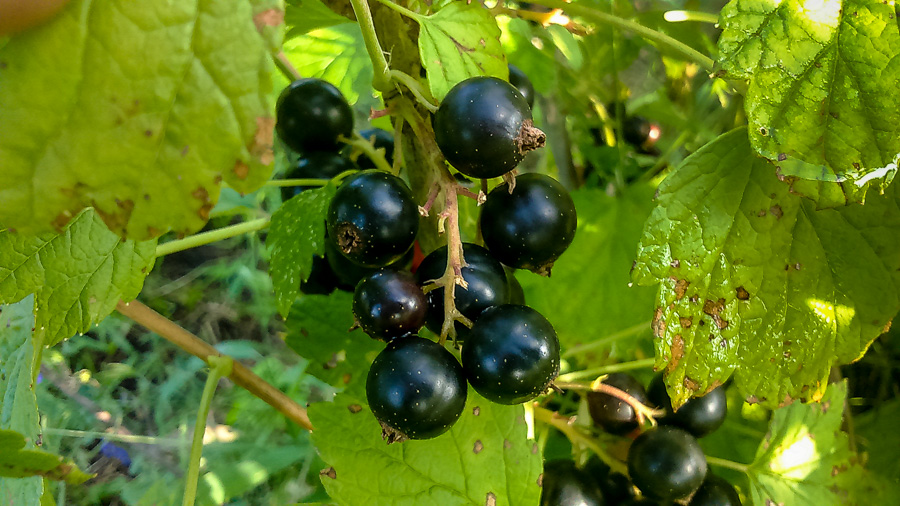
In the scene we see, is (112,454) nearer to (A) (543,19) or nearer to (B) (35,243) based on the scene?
(B) (35,243)

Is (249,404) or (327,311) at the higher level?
A: (327,311)

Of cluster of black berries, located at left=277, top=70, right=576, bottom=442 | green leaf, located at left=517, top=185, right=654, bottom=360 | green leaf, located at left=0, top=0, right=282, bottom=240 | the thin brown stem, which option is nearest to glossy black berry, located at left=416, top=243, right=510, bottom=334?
cluster of black berries, located at left=277, top=70, right=576, bottom=442

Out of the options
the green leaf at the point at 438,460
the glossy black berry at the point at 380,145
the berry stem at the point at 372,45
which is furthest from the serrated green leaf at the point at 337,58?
the green leaf at the point at 438,460

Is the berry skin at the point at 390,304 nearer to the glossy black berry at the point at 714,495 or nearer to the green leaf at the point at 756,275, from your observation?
the green leaf at the point at 756,275

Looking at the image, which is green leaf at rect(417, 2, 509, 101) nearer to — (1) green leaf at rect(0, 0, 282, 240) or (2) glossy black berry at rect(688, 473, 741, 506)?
(1) green leaf at rect(0, 0, 282, 240)

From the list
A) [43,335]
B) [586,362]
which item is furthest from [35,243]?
[586,362]

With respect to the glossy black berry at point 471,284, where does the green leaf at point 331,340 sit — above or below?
below
